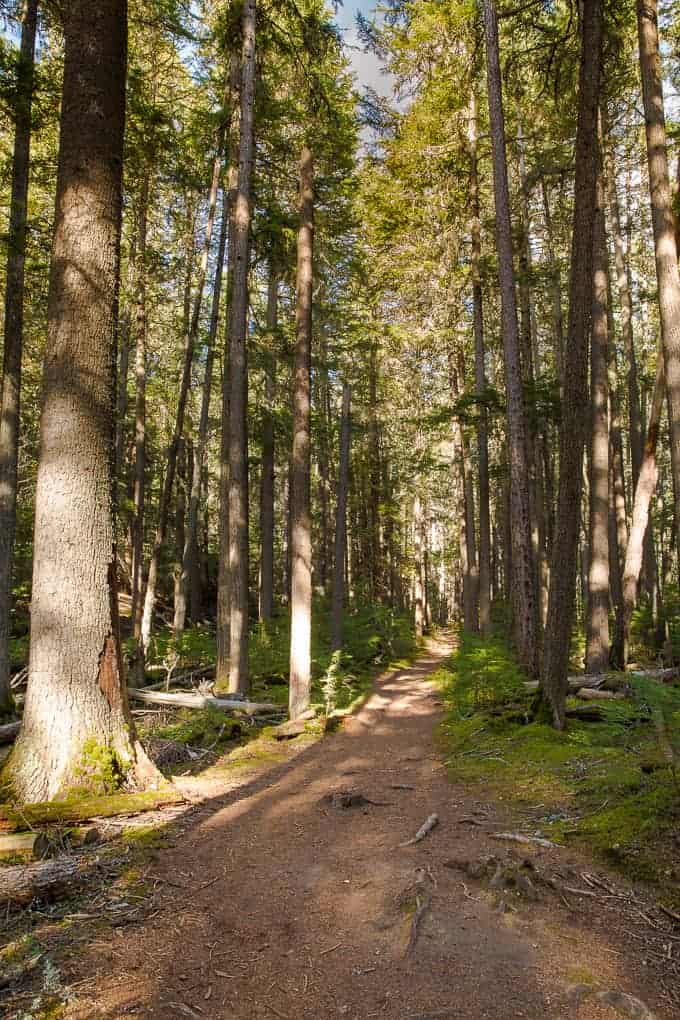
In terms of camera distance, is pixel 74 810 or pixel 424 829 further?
pixel 424 829

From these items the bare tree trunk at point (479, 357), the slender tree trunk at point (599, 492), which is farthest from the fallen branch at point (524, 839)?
the bare tree trunk at point (479, 357)

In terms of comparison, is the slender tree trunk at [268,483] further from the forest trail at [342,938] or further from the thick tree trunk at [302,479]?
the forest trail at [342,938]

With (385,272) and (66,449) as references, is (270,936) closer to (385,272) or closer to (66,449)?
(66,449)

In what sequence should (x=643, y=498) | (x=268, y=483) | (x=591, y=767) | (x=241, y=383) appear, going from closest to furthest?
(x=591, y=767), (x=241, y=383), (x=643, y=498), (x=268, y=483)

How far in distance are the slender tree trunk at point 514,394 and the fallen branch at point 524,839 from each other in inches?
241

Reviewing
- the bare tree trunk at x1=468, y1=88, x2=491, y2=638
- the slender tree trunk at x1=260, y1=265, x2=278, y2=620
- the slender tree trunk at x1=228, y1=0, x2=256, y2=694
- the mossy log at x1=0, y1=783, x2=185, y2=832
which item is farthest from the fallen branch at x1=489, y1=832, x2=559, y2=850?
the slender tree trunk at x1=260, y1=265, x2=278, y2=620

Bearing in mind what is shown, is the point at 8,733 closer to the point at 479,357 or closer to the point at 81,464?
the point at 81,464

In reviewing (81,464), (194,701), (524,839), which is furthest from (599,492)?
(81,464)

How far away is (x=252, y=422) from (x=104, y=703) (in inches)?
513

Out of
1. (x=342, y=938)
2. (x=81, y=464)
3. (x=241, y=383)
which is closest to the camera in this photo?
(x=342, y=938)

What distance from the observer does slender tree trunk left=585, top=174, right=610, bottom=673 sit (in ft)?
40.3

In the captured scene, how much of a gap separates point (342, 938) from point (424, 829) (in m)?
1.83

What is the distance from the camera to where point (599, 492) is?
1248cm

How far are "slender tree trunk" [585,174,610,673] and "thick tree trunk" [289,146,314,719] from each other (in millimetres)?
5964
